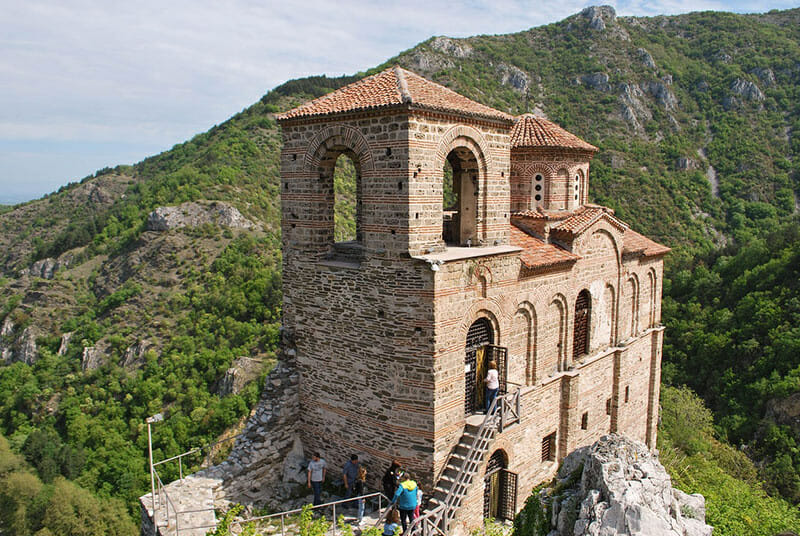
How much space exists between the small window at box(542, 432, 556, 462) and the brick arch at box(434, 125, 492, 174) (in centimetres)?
808

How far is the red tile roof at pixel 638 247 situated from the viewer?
18.5 meters

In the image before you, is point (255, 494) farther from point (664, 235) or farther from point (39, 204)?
point (39, 204)

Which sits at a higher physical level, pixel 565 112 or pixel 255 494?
pixel 565 112

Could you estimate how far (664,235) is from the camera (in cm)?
4794

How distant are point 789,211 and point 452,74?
122ft

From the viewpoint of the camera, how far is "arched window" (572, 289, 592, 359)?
16516mm

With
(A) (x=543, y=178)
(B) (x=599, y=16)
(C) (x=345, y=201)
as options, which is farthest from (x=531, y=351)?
(B) (x=599, y=16)

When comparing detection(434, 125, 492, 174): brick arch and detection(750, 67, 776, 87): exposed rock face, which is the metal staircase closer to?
detection(434, 125, 492, 174): brick arch

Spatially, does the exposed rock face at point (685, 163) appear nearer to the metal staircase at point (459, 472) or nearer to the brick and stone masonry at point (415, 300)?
the brick and stone masonry at point (415, 300)

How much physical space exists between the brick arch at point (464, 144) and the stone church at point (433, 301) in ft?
0.13

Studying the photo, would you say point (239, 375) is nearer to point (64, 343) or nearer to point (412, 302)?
point (64, 343)

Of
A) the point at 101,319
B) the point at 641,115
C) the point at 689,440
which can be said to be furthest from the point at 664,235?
the point at 101,319

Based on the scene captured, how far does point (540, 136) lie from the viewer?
17.6 m

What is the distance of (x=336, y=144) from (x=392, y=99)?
184 cm
